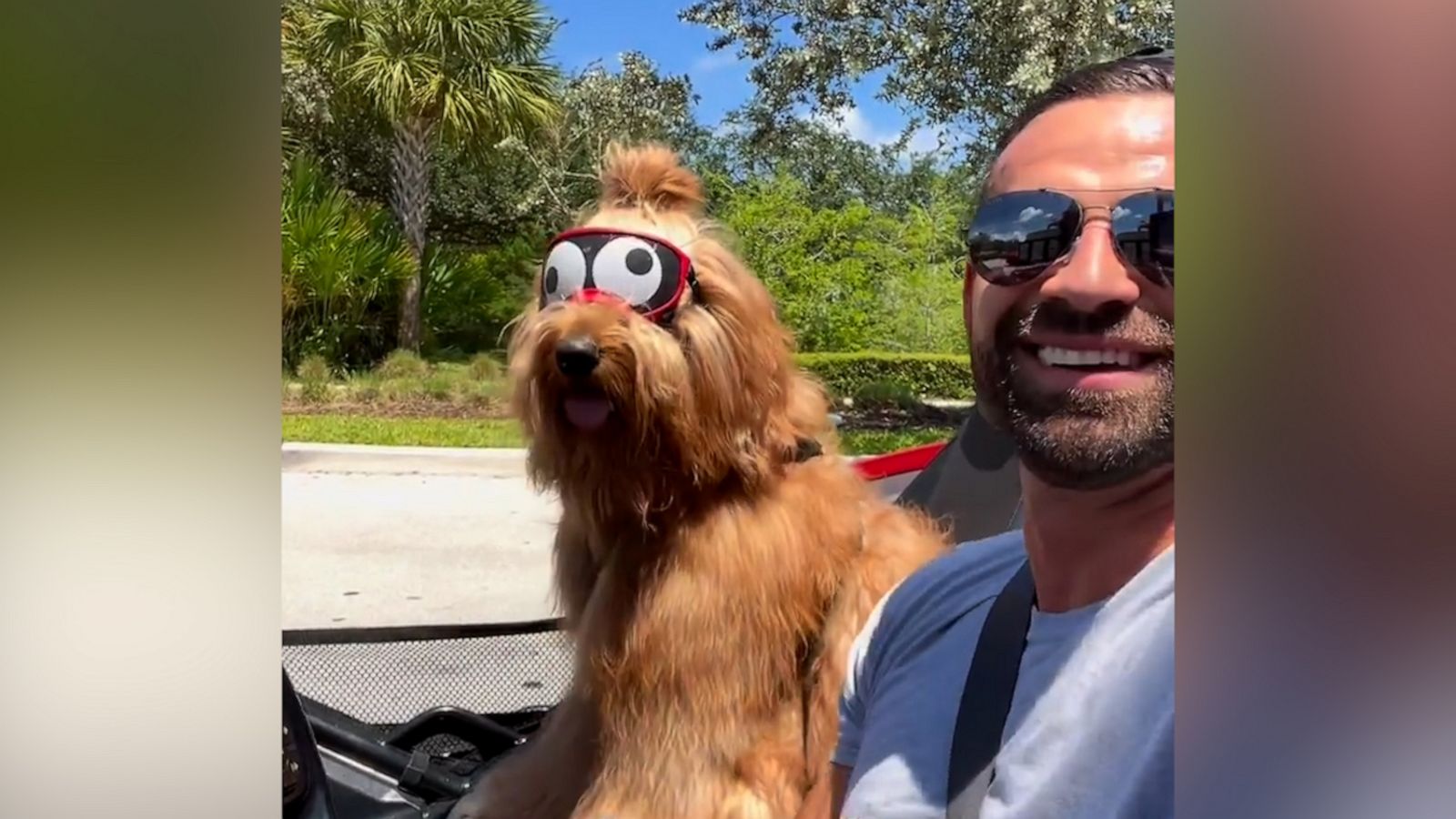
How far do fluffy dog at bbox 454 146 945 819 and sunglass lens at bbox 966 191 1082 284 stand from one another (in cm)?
38

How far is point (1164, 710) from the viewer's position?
795mm

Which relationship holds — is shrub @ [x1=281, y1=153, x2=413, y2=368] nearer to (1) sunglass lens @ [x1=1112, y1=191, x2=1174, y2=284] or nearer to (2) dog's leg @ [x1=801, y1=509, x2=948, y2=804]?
(2) dog's leg @ [x1=801, y1=509, x2=948, y2=804]

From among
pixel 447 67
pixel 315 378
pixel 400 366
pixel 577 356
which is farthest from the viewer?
pixel 400 366

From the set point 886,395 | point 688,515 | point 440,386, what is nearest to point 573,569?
point 688,515

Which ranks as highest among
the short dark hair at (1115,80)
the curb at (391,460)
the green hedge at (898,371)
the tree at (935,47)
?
the tree at (935,47)

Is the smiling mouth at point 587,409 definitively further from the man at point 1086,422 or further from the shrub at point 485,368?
the man at point 1086,422

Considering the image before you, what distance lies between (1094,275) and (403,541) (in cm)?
259

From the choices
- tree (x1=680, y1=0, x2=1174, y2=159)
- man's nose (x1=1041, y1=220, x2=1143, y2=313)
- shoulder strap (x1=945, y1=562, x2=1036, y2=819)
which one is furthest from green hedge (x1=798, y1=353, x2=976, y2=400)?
man's nose (x1=1041, y1=220, x2=1143, y2=313)

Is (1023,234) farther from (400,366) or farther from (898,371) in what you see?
(400,366)

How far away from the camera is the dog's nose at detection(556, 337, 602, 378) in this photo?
1.15 meters

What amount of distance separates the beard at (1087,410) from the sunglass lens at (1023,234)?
0.03 m

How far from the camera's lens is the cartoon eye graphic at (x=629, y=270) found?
3.90ft

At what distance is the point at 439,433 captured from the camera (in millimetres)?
2863
